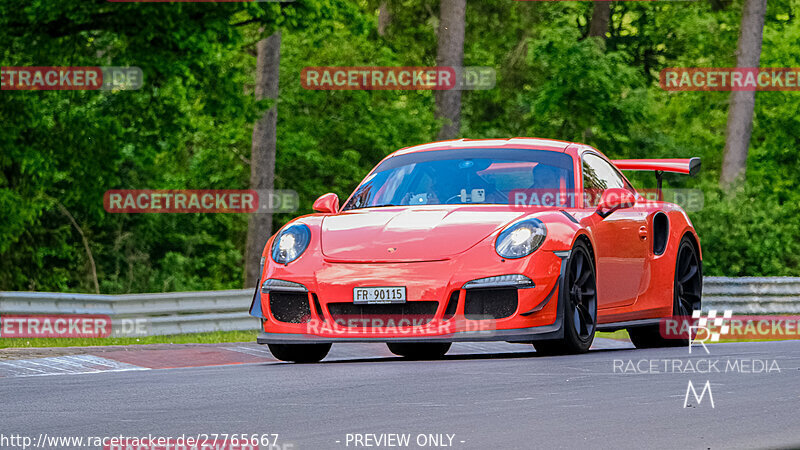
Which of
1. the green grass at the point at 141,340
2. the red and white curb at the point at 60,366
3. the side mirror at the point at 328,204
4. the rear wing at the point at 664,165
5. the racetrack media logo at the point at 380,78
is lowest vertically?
the green grass at the point at 141,340

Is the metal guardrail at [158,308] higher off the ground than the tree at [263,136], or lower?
lower

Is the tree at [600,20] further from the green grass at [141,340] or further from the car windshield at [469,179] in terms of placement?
the car windshield at [469,179]

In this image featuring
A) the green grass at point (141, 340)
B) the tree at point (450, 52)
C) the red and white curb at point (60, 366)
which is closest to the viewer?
the red and white curb at point (60, 366)

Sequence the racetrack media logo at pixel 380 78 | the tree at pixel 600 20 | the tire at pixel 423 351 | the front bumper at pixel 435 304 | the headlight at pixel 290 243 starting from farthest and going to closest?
the tree at pixel 600 20 < the racetrack media logo at pixel 380 78 < the tire at pixel 423 351 < the headlight at pixel 290 243 < the front bumper at pixel 435 304

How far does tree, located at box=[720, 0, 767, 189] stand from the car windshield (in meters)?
24.4

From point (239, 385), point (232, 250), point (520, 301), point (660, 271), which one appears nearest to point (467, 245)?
point (520, 301)

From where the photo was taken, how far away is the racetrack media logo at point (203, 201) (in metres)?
30.3

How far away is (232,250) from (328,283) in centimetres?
2755

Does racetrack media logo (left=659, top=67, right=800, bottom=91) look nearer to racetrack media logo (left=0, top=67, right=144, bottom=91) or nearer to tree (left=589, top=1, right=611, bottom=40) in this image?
tree (left=589, top=1, right=611, bottom=40)

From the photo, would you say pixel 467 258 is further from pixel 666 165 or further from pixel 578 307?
pixel 666 165

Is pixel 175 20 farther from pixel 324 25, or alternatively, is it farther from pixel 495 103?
pixel 495 103

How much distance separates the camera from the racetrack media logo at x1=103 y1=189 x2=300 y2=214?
30.3 meters

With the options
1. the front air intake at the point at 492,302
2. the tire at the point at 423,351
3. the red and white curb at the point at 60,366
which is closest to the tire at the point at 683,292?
the tire at the point at 423,351

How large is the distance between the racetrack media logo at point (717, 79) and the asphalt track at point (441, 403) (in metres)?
28.7
